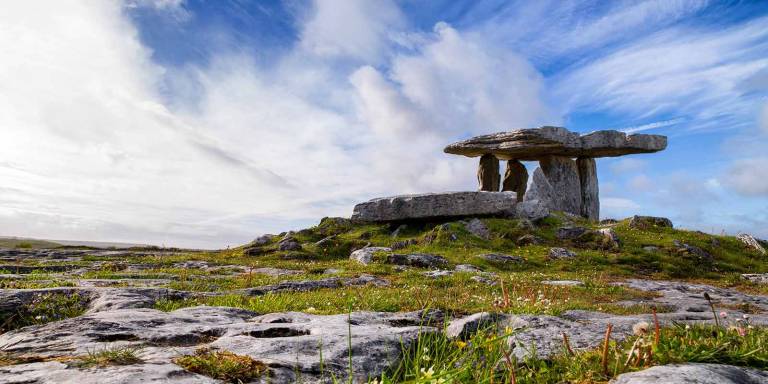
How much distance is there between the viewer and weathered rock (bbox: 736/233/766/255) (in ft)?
95.2

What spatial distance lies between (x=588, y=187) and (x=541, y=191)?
25.0 ft

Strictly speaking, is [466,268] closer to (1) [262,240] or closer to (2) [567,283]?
(2) [567,283]

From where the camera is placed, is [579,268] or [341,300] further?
[579,268]

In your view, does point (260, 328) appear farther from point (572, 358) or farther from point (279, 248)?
point (279, 248)

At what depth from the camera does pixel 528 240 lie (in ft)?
96.1

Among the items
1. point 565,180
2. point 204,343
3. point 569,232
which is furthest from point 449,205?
point 204,343

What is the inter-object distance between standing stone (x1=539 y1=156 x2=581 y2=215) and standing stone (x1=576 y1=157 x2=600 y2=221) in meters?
0.94

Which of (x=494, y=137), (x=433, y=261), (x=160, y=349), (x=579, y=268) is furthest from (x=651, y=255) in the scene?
(x=160, y=349)

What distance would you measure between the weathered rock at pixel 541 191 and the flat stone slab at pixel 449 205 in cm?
537

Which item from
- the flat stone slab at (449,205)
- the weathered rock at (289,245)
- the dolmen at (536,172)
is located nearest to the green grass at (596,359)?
the weathered rock at (289,245)

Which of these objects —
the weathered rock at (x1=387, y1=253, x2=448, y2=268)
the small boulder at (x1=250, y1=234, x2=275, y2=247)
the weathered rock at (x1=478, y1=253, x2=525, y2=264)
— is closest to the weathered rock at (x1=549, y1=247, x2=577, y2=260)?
the weathered rock at (x1=478, y1=253, x2=525, y2=264)

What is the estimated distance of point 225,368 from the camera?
147 inches

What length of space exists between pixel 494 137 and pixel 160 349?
40.2 meters

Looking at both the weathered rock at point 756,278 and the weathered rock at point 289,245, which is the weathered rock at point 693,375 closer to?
the weathered rock at point 756,278
